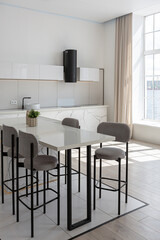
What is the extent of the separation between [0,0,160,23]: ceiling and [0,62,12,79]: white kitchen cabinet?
1.30 meters

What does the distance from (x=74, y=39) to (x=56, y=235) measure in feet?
17.1

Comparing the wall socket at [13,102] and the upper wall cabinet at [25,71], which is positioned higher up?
the upper wall cabinet at [25,71]

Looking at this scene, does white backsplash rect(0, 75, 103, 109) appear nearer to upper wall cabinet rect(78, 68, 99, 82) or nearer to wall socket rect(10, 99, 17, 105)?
wall socket rect(10, 99, 17, 105)

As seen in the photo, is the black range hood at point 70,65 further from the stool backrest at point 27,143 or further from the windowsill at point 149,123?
the stool backrest at point 27,143

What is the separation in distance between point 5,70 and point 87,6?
228 centimetres

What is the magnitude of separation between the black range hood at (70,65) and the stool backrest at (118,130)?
129 inches

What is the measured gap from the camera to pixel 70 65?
233 inches

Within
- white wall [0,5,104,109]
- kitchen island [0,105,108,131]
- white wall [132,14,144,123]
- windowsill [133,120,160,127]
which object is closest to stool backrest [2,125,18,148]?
kitchen island [0,105,108,131]

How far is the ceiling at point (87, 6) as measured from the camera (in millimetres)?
5188

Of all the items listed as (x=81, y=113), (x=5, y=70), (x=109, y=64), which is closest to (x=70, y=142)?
(x=5, y=70)

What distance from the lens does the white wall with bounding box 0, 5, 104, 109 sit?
17.9 feet

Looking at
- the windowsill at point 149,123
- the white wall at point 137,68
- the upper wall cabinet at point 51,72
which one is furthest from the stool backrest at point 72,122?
the white wall at point 137,68

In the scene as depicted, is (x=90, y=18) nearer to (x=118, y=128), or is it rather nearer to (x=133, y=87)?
(x=133, y=87)

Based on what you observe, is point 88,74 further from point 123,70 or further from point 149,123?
point 149,123
